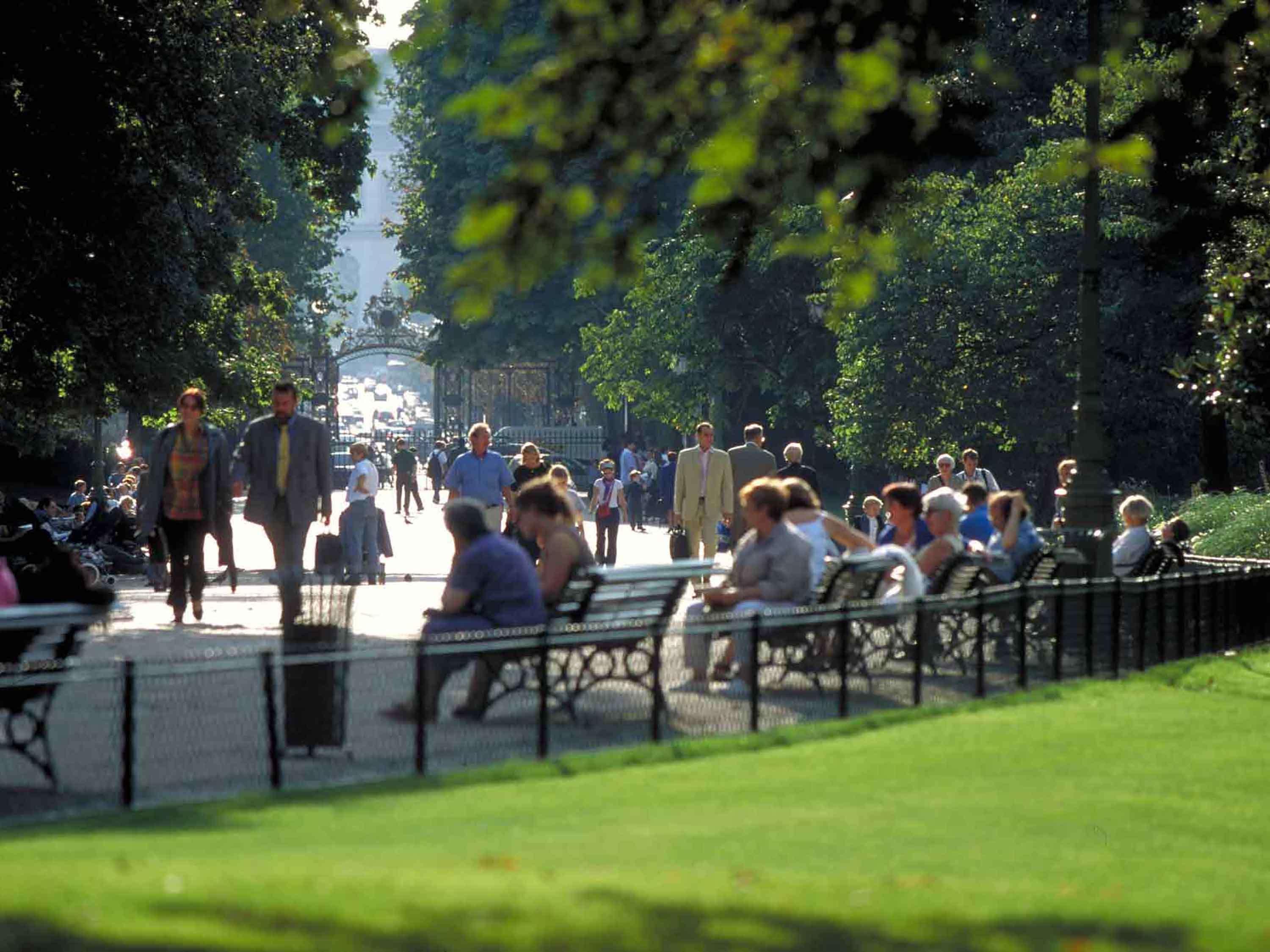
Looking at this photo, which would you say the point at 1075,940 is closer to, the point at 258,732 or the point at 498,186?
the point at 498,186

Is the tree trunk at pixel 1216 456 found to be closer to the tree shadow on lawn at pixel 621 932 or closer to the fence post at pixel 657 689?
the fence post at pixel 657 689

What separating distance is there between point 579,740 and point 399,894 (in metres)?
5.42

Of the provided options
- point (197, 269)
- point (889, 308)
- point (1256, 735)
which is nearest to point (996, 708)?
point (1256, 735)

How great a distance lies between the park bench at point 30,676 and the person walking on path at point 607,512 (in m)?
23.5

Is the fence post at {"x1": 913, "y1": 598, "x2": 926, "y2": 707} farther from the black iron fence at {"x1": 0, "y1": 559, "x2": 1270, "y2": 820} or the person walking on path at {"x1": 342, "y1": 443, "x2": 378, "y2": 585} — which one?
the person walking on path at {"x1": 342, "y1": 443, "x2": 378, "y2": 585}

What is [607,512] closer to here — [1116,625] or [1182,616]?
[1182,616]

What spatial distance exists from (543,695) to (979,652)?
4.33 meters

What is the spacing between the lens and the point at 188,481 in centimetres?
1992

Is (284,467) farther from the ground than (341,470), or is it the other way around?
(341,470)

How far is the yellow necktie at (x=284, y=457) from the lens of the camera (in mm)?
19875

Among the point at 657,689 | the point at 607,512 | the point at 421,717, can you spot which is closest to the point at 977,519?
the point at 657,689

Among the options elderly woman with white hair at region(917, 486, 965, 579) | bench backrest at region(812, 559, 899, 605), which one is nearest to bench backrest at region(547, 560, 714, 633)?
bench backrest at region(812, 559, 899, 605)

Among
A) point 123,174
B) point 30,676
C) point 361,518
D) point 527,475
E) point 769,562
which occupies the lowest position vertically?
point 30,676

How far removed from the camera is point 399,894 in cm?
716
